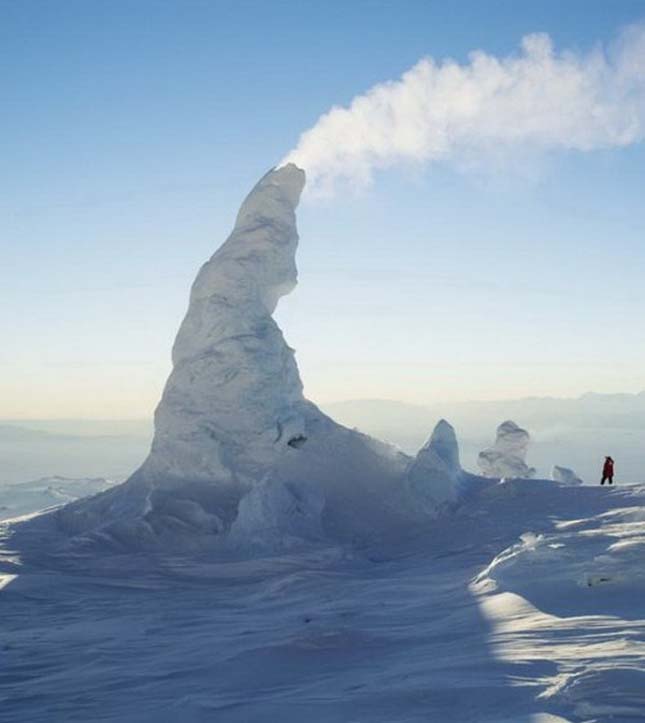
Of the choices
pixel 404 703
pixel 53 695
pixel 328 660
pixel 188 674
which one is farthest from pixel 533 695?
pixel 53 695

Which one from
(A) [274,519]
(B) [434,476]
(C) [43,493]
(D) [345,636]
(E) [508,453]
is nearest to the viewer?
(D) [345,636]

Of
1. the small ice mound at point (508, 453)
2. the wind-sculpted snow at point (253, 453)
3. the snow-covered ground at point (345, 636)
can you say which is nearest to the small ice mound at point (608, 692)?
the snow-covered ground at point (345, 636)

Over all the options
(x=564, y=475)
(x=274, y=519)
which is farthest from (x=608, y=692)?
(x=564, y=475)

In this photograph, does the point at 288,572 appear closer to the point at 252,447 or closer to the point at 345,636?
the point at 345,636

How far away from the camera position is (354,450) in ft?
101

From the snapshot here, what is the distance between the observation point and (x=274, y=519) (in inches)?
996

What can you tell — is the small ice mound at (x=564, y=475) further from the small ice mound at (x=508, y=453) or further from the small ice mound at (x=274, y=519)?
the small ice mound at (x=274, y=519)

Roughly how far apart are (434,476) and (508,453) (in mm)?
23886

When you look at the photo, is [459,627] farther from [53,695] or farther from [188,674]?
[53,695]

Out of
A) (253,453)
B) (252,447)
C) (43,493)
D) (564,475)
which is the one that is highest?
(252,447)

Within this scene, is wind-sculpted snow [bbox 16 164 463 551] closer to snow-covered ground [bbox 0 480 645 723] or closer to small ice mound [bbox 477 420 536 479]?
snow-covered ground [bbox 0 480 645 723]

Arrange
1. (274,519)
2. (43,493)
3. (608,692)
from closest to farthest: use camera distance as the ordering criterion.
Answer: (608,692)
(274,519)
(43,493)

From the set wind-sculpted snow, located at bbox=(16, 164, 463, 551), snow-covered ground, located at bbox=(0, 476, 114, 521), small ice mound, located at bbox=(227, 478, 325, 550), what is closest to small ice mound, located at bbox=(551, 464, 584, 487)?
wind-sculpted snow, located at bbox=(16, 164, 463, 551)

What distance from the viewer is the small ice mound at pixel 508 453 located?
51.2m
